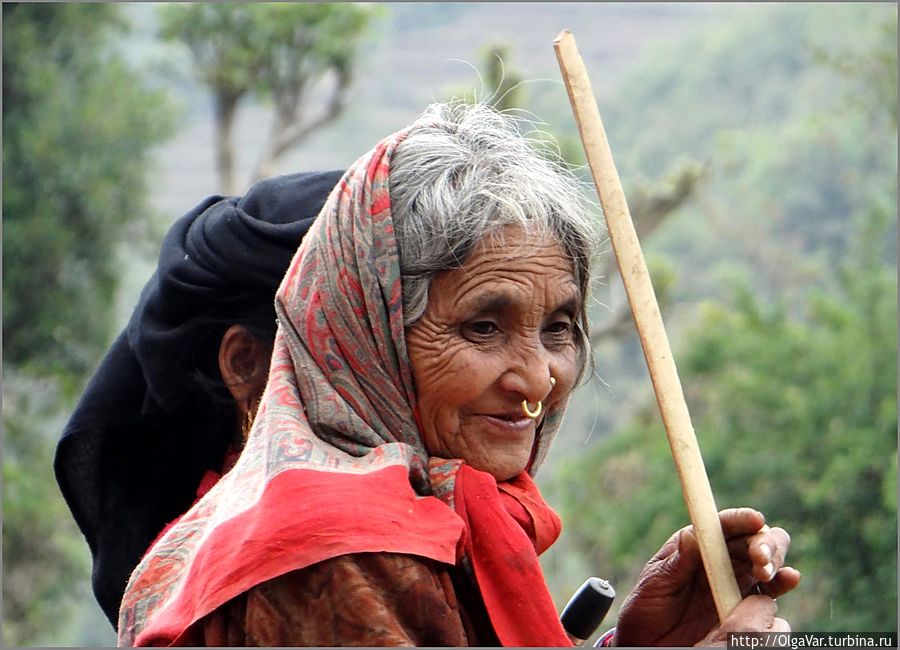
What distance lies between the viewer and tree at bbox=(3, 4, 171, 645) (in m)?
15.8

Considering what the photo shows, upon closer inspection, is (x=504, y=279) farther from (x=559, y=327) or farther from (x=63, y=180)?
(x=63, y=180)

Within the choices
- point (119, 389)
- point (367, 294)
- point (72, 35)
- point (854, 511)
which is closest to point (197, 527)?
point (367, 294)

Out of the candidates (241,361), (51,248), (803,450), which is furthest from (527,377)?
(51,248)

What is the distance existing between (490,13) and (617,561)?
40.7 meters

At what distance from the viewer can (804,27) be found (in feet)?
180

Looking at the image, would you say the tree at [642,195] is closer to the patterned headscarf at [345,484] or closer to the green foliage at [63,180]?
the green foliage at [63,180]

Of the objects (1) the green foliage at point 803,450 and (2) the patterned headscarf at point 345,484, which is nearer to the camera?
(2) the patterned headscarf at point 345,484

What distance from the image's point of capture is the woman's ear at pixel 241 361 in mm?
3289

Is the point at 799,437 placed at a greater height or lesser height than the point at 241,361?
lesser

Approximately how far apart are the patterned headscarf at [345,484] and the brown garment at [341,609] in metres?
0.03

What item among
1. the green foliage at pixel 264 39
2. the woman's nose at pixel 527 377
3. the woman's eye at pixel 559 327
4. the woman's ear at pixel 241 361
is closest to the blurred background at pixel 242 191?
the green foliage at pixel 264 39

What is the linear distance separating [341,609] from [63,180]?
1461 centimetres

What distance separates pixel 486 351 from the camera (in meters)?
2.68

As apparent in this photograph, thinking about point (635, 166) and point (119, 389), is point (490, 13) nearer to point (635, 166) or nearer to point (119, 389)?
point (635, 166)
